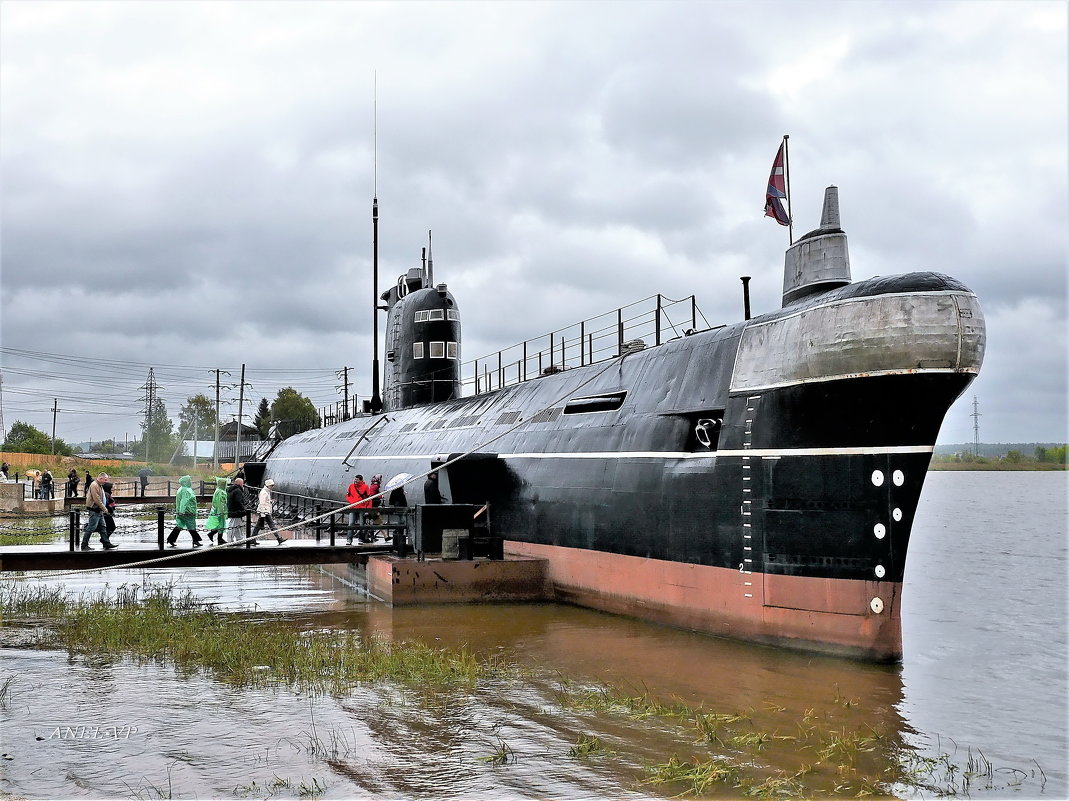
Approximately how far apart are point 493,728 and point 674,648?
4.68 meters

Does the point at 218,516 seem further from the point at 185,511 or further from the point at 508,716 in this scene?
the point at 508,716

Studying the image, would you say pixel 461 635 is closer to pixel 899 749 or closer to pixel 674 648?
pixel 674 648

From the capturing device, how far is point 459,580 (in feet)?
57.4

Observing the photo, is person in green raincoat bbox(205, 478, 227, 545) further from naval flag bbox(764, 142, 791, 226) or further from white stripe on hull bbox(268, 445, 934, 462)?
naval flag bbox(764, 142, 791, 226)

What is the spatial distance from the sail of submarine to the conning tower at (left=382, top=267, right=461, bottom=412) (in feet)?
34.7

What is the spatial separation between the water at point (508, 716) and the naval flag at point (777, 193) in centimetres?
719

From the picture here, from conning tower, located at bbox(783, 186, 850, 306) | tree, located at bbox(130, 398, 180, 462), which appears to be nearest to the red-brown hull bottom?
conning tower, located at bbox(783, 186, 850, 306)

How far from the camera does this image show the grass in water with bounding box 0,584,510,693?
11570 mm

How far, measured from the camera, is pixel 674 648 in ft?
44.3

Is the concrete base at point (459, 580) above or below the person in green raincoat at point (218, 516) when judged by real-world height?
below

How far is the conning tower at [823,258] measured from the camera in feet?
47.6

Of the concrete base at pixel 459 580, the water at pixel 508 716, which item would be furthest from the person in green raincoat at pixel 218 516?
the concrete base at pixel 459 580

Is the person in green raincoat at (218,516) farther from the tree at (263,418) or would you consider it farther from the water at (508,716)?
the tree at (263,418)

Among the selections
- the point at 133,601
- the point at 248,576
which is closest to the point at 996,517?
the point at 248,576
